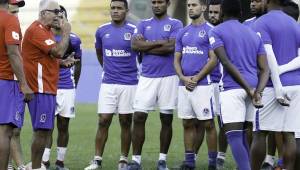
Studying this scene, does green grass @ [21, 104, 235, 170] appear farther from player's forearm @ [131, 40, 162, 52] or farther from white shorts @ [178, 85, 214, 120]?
player's forearm @ [131, 40, 162, 52]

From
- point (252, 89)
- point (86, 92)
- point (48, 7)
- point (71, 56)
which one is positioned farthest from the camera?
point (86, 92)

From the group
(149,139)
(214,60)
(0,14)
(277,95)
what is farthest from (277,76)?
(149,139)

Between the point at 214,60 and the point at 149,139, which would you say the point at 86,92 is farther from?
the point at 214,60

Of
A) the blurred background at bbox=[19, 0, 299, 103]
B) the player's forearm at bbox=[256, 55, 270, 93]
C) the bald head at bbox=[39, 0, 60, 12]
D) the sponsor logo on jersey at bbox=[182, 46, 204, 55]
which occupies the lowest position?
the player's forearm at bbox=[256, 55, 270, 93]

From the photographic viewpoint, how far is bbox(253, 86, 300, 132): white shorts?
36.2ft

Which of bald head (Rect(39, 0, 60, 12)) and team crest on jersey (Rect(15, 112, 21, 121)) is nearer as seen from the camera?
team crest on jersey (Rect(15, 112, 21, 121))

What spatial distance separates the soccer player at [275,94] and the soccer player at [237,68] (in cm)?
15

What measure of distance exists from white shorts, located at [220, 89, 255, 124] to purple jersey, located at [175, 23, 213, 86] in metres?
2.53

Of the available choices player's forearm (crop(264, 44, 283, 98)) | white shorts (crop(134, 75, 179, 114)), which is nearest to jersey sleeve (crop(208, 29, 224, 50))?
player's forearm (crop(264, 44, 283, 98))

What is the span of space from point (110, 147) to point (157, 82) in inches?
145

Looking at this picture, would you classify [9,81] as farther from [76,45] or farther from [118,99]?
[76,45]

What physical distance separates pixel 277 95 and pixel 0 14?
140 inches

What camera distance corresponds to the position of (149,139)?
1864 cm

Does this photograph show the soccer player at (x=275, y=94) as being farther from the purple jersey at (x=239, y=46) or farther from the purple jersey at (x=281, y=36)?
the purple jersey at (x=239, y=46)
